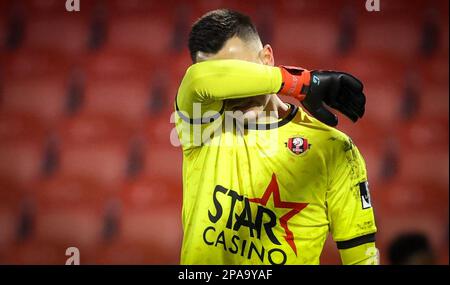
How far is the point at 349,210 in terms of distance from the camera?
1.43 meters

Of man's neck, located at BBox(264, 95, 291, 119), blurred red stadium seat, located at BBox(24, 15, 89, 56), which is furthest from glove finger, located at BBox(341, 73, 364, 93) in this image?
blurred red stadium seat, located at BBox(24, 15, 89, 56)

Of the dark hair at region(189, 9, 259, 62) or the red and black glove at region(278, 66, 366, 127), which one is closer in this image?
the red and black glove at region(278, 66, 366, 127)

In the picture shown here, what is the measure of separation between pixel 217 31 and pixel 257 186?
35 centimetres

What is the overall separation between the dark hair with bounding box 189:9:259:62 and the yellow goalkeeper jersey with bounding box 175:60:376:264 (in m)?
0.14

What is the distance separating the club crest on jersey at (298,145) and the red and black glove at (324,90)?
0.17 meters

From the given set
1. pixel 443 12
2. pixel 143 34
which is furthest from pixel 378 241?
pixel 143 34

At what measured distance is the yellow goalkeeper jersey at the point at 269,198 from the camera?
1.42m

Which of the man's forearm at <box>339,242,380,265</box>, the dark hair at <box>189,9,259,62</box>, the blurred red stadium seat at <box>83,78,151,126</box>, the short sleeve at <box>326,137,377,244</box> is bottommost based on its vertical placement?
the man's forearm at <box>339,242,380,265</box>

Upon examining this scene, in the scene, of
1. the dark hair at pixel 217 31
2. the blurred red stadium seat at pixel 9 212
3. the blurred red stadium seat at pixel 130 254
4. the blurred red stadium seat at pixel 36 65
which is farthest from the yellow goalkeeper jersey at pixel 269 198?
the blurred red stadium seat at pixel 36 65

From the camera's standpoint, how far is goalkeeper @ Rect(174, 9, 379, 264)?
142cm

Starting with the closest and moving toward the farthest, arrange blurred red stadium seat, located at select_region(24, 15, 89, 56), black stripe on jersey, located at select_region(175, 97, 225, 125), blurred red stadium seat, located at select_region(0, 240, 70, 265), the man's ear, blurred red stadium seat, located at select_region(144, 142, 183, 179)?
black stripe on jersey, located at select_region(175, 97, 225, 125), the man's ear, blurred red stadium seat, located at select_region(0, 240, 70, 265), blurred red stadium seat, located at select_region(144, 142, 183, 179), blurred red stadium seat, located at select_region(24, 15, 89, 56)

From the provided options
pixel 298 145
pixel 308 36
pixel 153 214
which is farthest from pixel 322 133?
pixel 308 36

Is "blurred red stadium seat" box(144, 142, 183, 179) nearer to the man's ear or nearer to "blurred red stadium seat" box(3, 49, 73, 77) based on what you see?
"blurred red stadium seat" box(3, 49, 73, 77)

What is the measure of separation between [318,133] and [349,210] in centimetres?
19
